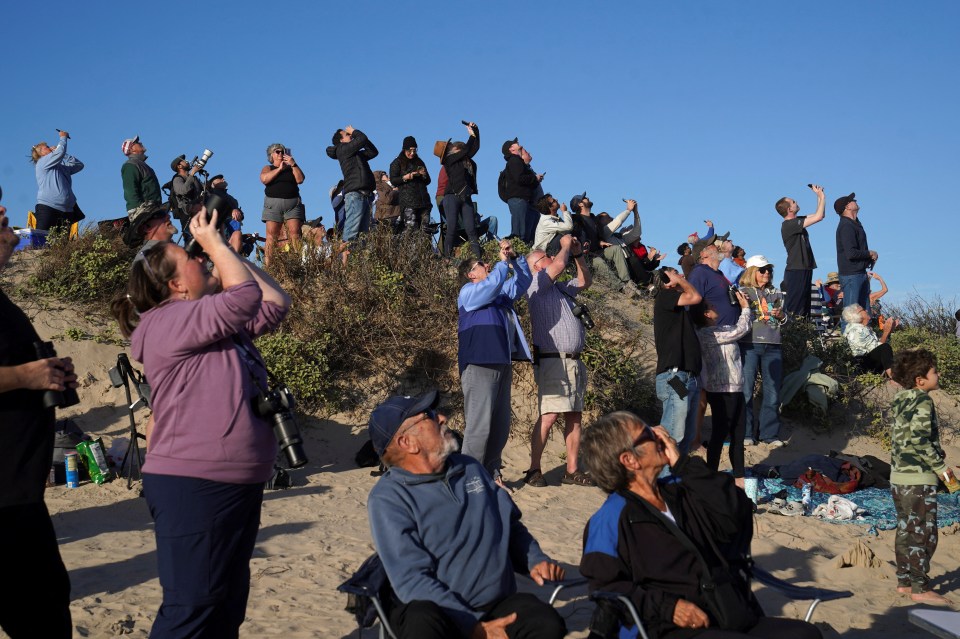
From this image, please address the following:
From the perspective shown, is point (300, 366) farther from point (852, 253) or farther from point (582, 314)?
point (852, 253)

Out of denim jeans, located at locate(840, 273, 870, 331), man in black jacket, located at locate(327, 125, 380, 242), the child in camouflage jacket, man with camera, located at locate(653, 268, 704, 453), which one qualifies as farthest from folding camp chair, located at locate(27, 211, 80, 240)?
denim jeans, located at locate(840, 273, 870, 331)

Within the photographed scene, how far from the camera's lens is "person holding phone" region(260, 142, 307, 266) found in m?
11.5

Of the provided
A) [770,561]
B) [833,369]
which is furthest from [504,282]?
[833,369]

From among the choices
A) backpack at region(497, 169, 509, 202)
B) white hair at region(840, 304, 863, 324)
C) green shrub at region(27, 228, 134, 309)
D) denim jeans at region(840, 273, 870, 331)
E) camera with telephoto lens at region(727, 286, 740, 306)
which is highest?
backpack at region(497, 169, 509, 202)

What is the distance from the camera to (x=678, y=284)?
7.75 meters

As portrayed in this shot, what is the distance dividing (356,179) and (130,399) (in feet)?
17.7

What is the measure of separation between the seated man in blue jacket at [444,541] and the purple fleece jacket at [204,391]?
0.58 metres

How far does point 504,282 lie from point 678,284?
154 centimetres

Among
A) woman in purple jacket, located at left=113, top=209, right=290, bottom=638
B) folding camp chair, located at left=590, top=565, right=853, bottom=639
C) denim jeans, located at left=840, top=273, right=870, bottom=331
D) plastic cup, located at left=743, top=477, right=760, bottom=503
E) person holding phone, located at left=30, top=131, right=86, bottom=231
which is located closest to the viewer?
woman in purple jacket, located at left=113, top=209, right=290, bottom=638

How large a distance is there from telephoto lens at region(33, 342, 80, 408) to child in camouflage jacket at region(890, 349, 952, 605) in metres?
4.64

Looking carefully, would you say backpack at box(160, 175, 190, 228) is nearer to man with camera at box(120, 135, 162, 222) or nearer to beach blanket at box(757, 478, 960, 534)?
man with camera at box(120, 135, 162, 222)

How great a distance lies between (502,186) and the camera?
13.1m

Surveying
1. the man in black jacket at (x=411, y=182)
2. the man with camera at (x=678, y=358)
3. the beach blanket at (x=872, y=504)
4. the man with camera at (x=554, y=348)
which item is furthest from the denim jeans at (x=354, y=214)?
the beach blanket at (x=872, y=504)

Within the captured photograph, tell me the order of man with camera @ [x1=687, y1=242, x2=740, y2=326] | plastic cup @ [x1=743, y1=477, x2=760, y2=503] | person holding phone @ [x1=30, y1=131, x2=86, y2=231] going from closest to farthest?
plastic cup @ [x1=743, y1=477, x2=760, y2=503] → man with camera @ [x1=687, y1=242, x2=740, y2=326] → person holding phone @ [x1=30, y1=131, x2=86, y2=231]
